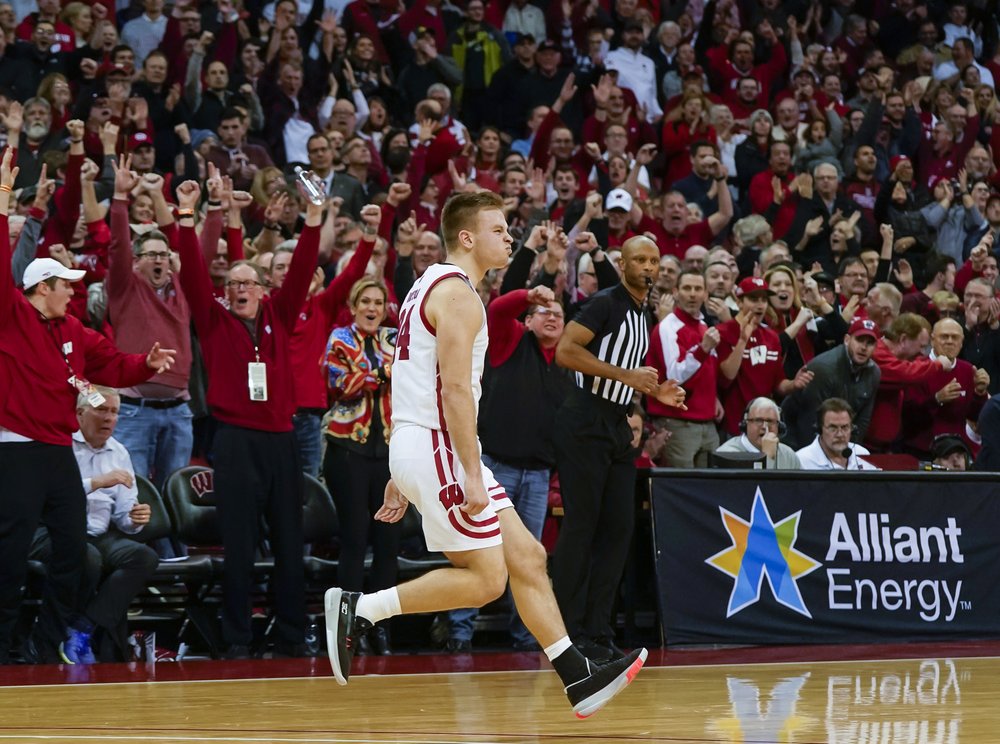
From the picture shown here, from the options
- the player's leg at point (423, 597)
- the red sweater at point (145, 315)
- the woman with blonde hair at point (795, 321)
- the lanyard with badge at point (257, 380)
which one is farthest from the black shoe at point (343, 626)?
the woman with blonde hair at point (795, 321)

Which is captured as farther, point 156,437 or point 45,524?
point 156,437

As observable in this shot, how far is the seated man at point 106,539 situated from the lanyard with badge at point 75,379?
0.06m

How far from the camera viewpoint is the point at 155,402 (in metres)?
10.1

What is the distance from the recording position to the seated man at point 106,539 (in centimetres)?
892

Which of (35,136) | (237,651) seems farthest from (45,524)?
(35,136)

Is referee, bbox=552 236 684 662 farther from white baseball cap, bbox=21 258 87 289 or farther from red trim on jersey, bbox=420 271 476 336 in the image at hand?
white baseball cap, bbox=21 258 87 289

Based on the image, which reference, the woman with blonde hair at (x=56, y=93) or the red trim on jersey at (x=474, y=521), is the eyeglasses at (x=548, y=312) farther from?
the woman with blonde hair at (x=56, y=93)

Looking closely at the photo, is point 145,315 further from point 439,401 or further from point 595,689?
point 595,689

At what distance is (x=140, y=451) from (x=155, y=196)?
5.34ft

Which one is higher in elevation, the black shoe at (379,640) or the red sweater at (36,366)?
the red sweater at (36,366)

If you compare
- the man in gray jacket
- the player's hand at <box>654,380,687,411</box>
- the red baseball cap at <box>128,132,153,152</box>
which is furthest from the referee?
the red baseball cap at <box>128,132,153,152</box>

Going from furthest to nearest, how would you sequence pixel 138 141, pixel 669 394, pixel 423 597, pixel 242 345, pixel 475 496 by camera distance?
pixel 138 141 < pixel 242 345 < pixel 669 394 < pixel 423 597 < pixel 475 496

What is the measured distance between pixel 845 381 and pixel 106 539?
569 centimetres

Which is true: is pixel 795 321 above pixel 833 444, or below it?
above
